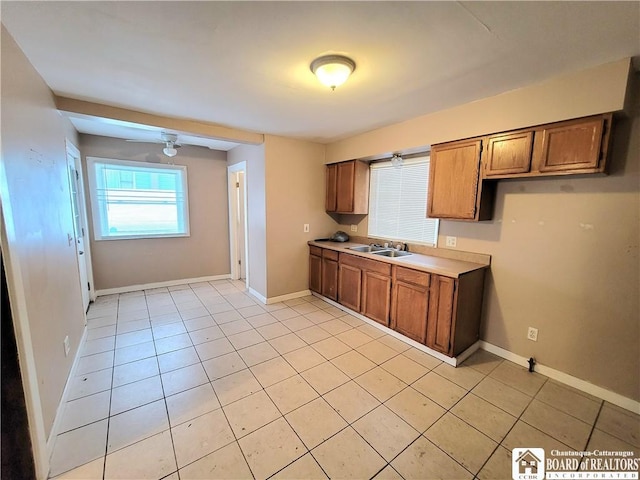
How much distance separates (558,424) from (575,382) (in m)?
0.61

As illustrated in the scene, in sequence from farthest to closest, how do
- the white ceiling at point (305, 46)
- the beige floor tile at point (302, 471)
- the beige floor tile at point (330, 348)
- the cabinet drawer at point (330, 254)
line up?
the cabinet drawer at point (330, 254), the beige floor tile at point (330, 348), the beige floor tile at point (302, 471), the white ceiling at point (305, 46)

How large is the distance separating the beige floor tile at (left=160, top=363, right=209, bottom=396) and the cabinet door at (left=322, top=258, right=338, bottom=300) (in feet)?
6.50

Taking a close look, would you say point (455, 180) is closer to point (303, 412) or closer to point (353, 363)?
point (353, 363)

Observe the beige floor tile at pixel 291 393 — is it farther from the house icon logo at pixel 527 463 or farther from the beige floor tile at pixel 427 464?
the house icon logo at pixel 527 463

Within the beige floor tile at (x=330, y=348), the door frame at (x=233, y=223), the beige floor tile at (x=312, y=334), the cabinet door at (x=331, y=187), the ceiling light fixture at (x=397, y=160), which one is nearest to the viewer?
the beige floor tile at (x=330, y=348)

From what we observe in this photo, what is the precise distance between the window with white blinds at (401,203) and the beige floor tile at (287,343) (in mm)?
1872

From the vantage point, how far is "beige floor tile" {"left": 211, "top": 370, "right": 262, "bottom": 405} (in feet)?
6.72

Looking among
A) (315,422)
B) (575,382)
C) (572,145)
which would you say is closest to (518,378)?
(575,382)

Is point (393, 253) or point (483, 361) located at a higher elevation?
point (393, 253)

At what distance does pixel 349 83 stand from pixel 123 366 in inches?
126

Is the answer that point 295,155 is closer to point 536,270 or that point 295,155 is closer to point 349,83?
point 349,83

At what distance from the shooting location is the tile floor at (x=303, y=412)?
153 cm

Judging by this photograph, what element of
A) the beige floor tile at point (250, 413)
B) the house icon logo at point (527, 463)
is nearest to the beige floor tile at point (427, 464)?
the house icon logo at point (527, 463)

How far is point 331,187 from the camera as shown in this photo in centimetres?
422
